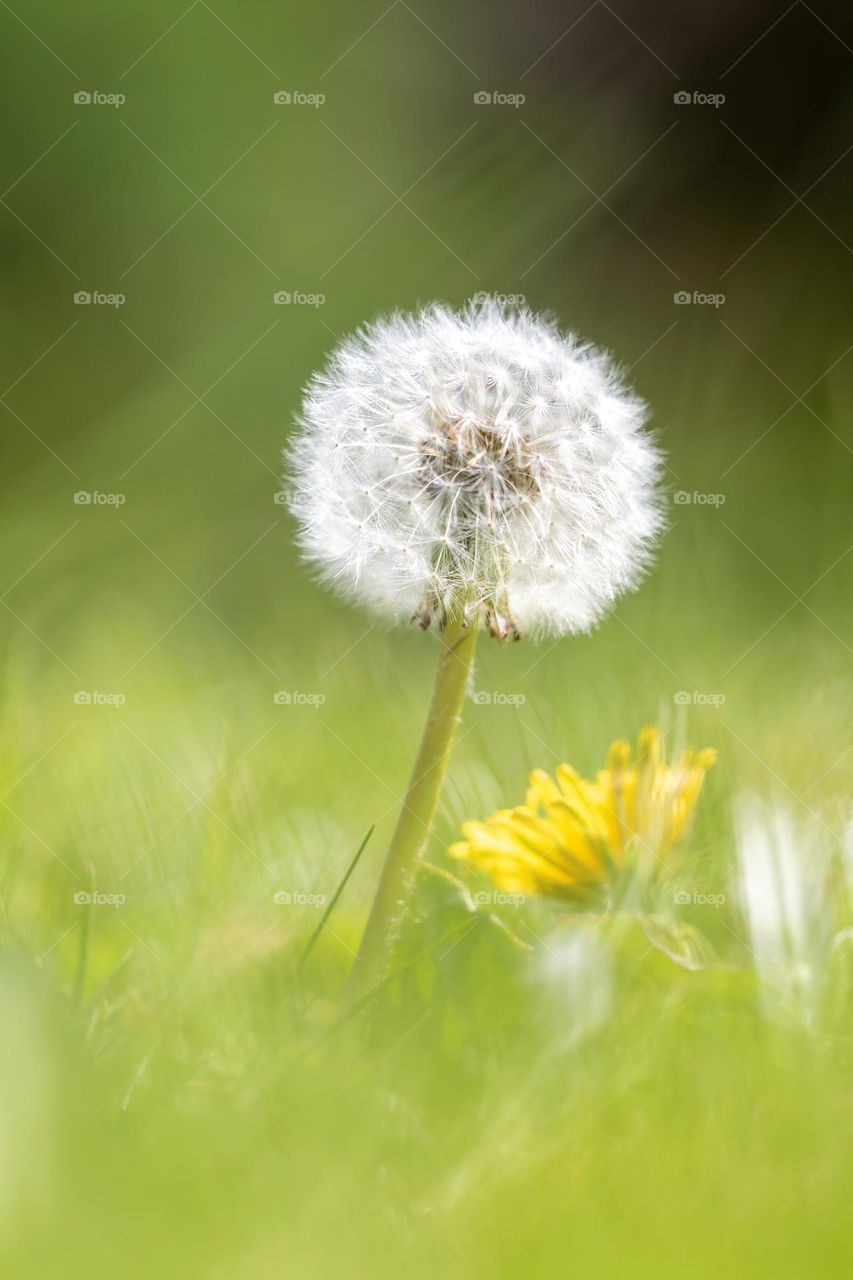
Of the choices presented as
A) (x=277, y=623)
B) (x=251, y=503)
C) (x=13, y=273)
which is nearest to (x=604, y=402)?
(x=277, y=623)

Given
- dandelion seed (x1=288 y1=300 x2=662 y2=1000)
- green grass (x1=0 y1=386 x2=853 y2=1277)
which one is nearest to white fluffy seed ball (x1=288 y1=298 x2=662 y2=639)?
dandelion seed (x1=288 y1=300 x2=662 y2=1000)

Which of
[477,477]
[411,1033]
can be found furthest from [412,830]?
[477,477]

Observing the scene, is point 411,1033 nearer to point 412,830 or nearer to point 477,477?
point 412,830

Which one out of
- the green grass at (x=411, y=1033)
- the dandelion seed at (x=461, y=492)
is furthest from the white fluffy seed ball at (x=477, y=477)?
the green grass at (x=411, y=1033)

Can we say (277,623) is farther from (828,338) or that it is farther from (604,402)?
(828,338)

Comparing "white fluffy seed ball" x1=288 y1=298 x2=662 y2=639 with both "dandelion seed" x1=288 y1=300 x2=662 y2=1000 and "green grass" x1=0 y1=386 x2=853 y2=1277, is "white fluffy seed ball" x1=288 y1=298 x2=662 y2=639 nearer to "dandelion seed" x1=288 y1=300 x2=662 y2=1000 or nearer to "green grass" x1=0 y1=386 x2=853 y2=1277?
"dandelion seed" x1=288 y1=300 x2=662 y2=1000

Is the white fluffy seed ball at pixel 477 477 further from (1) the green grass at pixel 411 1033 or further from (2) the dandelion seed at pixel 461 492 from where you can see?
(1) the green grass at pixel 411 1033
